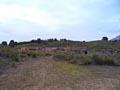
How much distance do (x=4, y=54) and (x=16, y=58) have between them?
147cm

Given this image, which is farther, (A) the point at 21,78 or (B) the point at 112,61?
(B) the point at 112,61

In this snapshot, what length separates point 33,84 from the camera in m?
16.6

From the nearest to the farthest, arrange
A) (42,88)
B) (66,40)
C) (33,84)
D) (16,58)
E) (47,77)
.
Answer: (42,88) → (33,84) → (47,77) → (16,58) → (66,40)

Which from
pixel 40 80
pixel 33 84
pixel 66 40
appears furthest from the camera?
pixel 66 40

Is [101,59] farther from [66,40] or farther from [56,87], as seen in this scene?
[66,40]

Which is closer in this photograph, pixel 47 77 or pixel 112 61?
pixel 47 77

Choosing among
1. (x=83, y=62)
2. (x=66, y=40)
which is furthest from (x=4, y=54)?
(x=66, y=40)

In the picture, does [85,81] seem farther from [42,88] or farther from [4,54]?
[4,54]

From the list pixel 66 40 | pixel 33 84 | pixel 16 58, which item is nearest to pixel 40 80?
pixel 33 84

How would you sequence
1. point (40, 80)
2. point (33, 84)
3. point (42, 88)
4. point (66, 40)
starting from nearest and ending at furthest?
point (42, 88), point (33, 84), point (40, 80), point (66, 40)

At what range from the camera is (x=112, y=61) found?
3391cm

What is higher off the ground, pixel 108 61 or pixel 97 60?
pixel 97 60

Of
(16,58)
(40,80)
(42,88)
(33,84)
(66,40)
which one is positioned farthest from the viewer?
(66,40)

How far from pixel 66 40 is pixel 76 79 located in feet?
286
